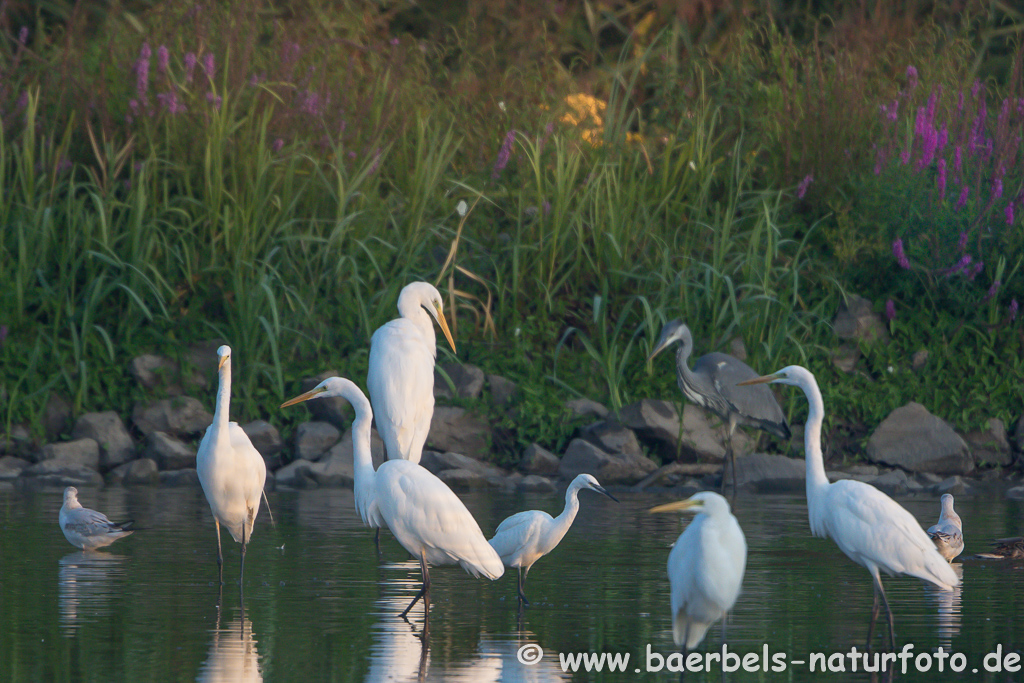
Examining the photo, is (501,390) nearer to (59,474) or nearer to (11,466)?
(59,474)

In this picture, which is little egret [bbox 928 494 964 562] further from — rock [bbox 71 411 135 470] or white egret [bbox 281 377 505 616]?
rock [bbox 71 411 135 470]

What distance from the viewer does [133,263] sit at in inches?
442

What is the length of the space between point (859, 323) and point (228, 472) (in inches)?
273

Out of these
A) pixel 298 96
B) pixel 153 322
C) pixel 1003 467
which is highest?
pixel 298 96

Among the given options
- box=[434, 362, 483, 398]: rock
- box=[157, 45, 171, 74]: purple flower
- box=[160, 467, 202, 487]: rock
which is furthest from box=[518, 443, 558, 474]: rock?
box=[157, 45, 171, 74]: purple flower

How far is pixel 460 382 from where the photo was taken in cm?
1129

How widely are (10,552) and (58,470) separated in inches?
118

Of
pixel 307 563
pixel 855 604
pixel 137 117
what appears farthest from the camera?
pixel 137 117

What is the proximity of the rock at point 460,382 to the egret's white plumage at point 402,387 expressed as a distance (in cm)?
238

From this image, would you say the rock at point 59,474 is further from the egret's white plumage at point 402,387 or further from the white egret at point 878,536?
the white egret at point 878,536

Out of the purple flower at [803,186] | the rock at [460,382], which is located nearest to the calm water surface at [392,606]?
the rock at [460,382]

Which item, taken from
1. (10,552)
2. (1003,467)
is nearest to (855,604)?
(10,552)

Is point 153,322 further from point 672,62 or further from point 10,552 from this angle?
point 672,62

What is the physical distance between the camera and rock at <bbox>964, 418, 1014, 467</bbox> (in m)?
11.0
